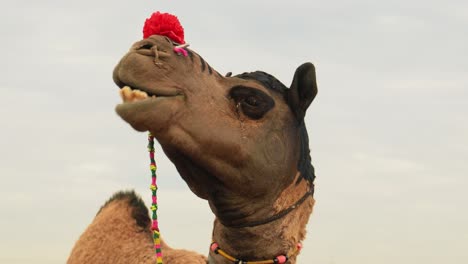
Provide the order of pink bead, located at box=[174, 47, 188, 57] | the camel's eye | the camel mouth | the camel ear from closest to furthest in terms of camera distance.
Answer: the camel mouth < pink bead, located at box=[174, 47, 188, 57] < the camel's eye < the camel ear

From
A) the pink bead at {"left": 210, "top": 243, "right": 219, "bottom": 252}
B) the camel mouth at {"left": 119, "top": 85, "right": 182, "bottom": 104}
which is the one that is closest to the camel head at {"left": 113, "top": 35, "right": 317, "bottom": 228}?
the camel mouth at {"left": 119, "top": 85, "right": 182, "bottom": 104}

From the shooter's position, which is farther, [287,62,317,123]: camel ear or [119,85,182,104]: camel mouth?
[287,62,317,123]: camel ear

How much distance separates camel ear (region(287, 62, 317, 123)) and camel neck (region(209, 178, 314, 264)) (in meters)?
0.44

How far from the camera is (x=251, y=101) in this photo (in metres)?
4.49

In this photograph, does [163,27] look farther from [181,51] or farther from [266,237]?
[266,237]

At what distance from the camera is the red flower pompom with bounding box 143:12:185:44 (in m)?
4.28

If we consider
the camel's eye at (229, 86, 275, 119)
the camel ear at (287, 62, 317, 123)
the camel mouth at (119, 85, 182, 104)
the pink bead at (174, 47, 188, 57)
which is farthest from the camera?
the camel ear at (287, 62, 317, 123)

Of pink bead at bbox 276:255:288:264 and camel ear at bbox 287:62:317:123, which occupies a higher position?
camel ear at bbox 287:62:317:123

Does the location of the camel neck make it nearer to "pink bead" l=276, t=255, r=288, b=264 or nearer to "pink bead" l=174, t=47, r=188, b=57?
"pink bead" l=276, t=255, r=288, b=264

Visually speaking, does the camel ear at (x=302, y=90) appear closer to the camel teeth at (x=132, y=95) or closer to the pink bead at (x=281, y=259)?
the pink bead at (x=281, y=259)

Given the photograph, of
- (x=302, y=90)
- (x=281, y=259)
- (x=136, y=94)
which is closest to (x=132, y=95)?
(x=136, y=94)

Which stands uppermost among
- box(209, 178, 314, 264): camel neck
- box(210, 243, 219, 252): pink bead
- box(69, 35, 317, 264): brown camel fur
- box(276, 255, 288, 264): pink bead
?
box(69, 35, 317, 264): brown camel fur

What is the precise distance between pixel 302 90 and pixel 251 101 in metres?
0.33

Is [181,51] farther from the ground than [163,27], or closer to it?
closer to it
